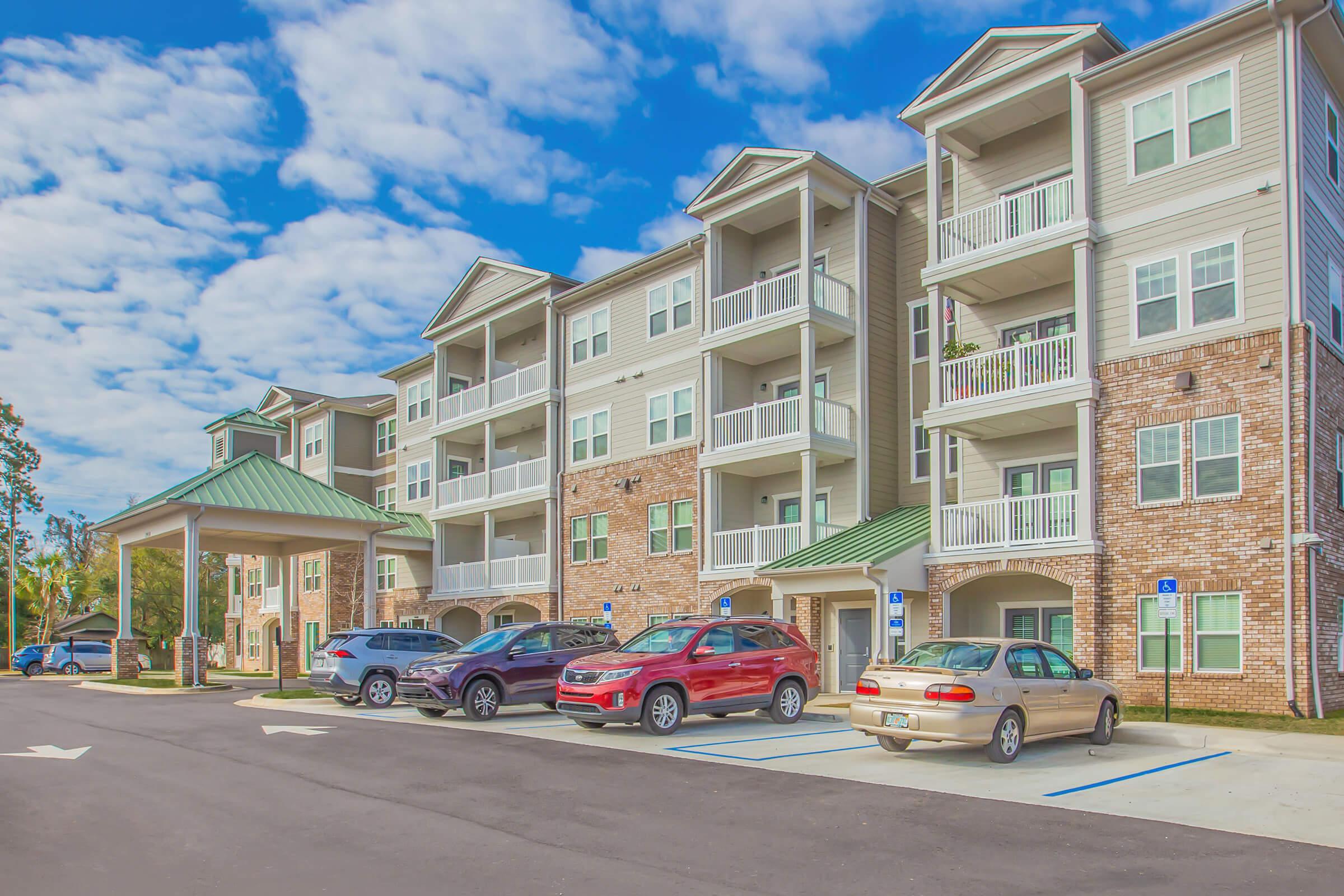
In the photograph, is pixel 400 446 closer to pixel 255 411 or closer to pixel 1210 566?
pixel 255 411

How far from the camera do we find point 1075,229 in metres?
20.3

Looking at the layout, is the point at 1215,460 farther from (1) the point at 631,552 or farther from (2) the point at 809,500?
(1) the point at 631,552

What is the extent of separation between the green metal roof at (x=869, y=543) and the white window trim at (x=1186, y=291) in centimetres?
597

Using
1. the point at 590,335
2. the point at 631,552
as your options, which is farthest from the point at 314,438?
the point at 631,552

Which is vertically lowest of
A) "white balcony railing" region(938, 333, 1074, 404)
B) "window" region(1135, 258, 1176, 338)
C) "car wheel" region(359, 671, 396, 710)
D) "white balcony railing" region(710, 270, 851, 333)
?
"car wheel" region(359, 671, 396, 710)

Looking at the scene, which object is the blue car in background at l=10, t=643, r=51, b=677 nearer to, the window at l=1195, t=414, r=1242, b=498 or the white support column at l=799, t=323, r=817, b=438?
the white support column at l=799, t=323, r=817, b=438

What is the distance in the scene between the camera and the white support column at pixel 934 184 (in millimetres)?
23016

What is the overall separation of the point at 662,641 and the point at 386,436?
1304 inches

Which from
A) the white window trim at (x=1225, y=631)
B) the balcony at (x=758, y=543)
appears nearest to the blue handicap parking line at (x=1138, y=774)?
the white window trim at (x=1225, y=631)

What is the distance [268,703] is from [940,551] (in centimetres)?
1469

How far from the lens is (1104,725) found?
14.3 m

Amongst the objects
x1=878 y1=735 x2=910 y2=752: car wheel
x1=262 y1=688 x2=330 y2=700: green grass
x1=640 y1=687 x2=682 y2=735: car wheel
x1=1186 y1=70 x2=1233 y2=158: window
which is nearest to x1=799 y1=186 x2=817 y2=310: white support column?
x1=1186 y1=70 x2=1233 y2=158: window

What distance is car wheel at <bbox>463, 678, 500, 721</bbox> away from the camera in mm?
18234

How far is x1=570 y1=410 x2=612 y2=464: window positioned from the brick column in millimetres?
14687
